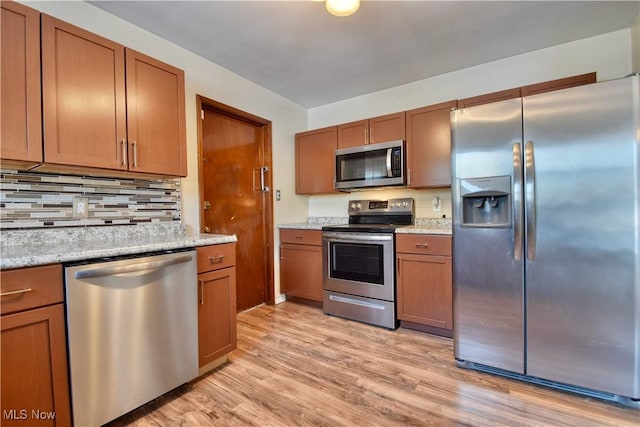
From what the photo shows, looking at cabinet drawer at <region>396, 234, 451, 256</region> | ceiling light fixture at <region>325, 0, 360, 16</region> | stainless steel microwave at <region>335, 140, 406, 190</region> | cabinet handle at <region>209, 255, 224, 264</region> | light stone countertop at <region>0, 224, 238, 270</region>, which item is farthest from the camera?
stainless steel microwave at <region>335, 140, 406, 190</region>

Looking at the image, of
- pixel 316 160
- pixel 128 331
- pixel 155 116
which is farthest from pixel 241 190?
pixel 128 331

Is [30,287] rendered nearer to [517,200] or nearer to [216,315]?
[216,315]

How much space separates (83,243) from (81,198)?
0.34m

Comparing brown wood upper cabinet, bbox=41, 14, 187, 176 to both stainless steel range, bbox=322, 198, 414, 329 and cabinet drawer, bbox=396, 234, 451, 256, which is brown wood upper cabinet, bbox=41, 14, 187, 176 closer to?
stainless steel range, bbox=322, 198, 414, 329

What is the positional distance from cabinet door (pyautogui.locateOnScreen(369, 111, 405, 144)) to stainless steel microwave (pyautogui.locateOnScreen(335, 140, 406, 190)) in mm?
93

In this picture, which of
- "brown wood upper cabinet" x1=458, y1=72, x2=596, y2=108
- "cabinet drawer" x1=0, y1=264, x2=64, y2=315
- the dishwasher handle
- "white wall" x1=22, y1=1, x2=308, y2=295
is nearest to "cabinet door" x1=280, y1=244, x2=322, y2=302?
"white wall" x1=22, y1=1, x2=308, y2=295

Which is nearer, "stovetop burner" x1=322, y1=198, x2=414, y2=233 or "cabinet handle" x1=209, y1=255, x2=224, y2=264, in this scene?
"cabinet handle" x1=209, y1=255, x2=224, y2=264

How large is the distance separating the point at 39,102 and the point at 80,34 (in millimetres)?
454

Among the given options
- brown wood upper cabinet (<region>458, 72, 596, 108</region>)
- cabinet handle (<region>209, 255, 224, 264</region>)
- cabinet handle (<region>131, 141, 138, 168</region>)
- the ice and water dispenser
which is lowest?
cabinet handle (<region>209, 255, 224, 264</region>)

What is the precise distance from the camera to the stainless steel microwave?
2761 millimetres

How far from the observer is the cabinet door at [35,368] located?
109 centimetres

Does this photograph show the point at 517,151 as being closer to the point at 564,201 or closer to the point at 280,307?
the point at 564,201

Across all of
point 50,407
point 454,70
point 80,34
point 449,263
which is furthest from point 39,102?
point 454,70

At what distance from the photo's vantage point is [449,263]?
228 centimetres
